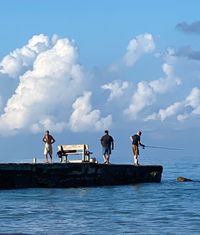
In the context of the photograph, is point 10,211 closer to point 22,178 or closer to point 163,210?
point 163,210

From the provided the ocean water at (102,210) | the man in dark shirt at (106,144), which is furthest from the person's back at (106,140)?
the ocean water at (102,210)

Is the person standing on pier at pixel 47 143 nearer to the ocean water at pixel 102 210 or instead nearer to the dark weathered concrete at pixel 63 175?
the dark weathered concrete at pixel 63 175

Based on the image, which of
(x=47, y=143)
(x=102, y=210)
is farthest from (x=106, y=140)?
(x=102, y=210)

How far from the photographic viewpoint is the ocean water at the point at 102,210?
22438mm

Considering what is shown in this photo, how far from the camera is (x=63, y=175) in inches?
1415

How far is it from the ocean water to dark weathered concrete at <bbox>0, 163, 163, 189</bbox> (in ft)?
2.24

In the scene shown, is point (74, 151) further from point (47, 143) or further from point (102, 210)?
point (102, 210)

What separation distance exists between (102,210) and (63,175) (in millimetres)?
8660

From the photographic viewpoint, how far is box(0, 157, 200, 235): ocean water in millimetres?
22438

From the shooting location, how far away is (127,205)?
29.5m

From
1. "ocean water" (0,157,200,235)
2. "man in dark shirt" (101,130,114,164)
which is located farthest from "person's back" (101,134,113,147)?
"ocean water" (0,157,200,235)

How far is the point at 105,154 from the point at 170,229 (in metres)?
15.9

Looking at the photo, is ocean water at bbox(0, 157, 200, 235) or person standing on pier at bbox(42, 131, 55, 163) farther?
person standing on pier at bbox(42, 131, 55, 163)

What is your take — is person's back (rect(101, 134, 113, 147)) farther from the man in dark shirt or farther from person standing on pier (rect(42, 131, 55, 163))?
person standing on pier (rect(42, 131, 55, 163))
